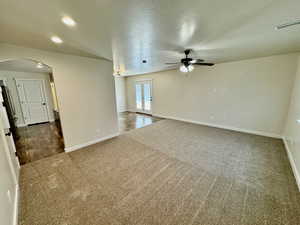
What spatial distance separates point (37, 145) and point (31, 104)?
11.4 ft

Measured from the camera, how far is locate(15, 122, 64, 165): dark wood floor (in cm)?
306

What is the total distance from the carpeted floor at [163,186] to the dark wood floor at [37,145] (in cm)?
39

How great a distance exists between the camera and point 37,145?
143 inches

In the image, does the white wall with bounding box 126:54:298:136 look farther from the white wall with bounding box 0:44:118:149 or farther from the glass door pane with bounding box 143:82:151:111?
the white wall with bounding box 0:44:118:149

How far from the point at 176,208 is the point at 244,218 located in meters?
0.81

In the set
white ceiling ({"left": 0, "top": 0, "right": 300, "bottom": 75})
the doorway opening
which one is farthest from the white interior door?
white ceiling ({"left": 0, "top": 0, "right": 300, "bottom": 75})

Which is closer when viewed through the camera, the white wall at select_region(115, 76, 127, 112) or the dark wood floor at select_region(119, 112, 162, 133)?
the dark wood floor at select_region(119, 112, 162, 133)

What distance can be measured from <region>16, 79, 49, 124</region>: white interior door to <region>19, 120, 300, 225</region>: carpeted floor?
4499 mm

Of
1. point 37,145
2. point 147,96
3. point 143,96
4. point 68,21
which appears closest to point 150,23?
point 68,21

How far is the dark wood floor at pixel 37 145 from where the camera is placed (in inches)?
120

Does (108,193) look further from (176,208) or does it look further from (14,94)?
(14,94)

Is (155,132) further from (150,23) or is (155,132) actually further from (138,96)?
(138,96)

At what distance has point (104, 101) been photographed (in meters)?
3.84

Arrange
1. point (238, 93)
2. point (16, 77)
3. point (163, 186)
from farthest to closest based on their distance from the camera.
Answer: point (16, 77) < point (238, 93) < point (163, 186)
